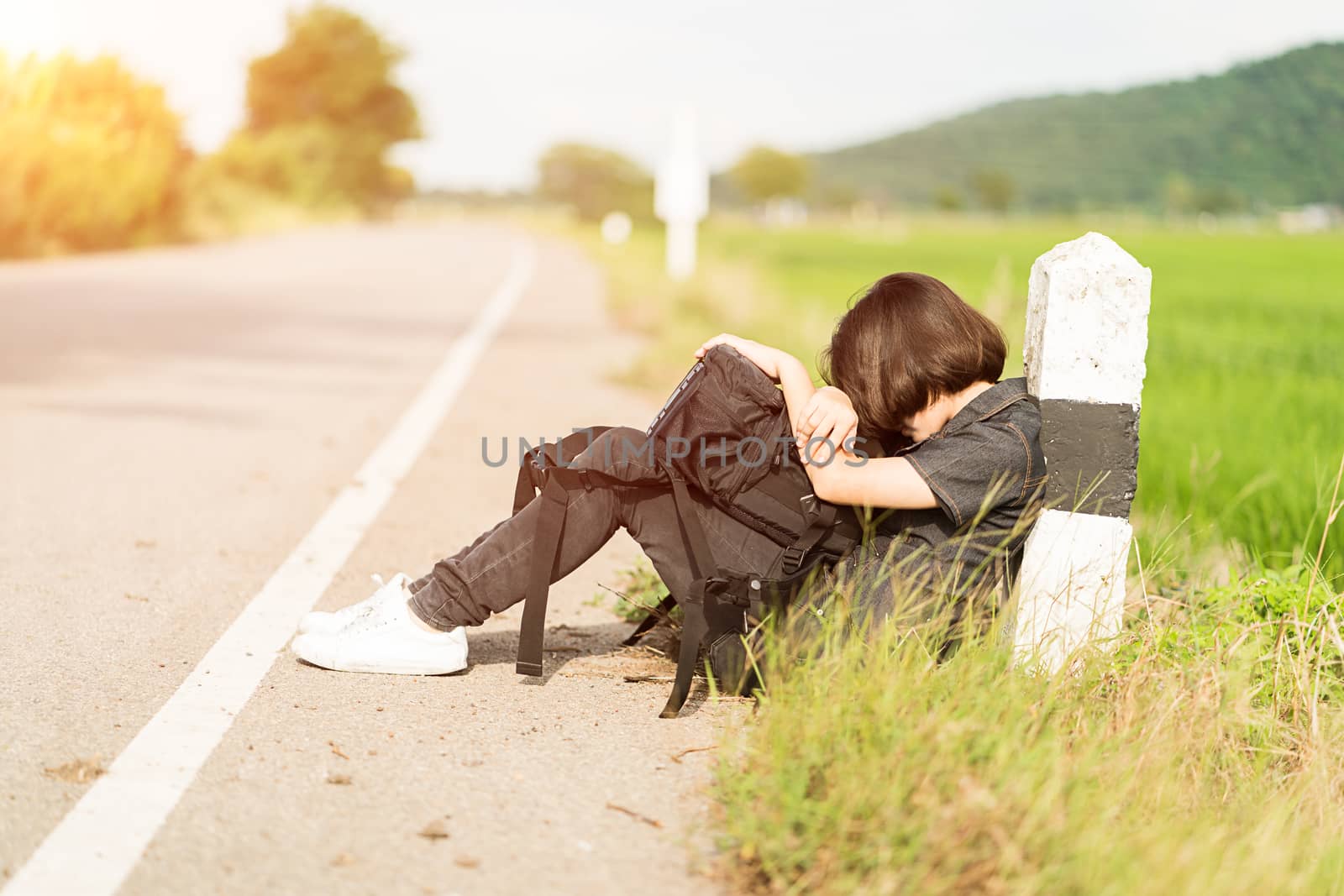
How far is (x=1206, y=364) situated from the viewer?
12.5 m

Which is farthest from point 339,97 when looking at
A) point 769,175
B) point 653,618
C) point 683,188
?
point 769,175

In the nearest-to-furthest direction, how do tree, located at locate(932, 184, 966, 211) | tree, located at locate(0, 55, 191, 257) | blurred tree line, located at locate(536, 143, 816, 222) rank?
tree, located at locate(0, 55, 191, 257)
blurred tree line, located at locate(536, 143, 816, 222)
tree, located at locate(932, 184, 966, 211)

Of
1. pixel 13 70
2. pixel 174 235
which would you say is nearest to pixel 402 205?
pixel 174 235

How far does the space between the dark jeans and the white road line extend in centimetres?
59

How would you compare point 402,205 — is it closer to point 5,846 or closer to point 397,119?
point 397,119

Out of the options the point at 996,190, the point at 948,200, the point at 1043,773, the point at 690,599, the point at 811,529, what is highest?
the point at 996,190

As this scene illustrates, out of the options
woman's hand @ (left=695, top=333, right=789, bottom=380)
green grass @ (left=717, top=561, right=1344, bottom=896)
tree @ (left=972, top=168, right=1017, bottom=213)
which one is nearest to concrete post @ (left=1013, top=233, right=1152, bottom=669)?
green grass @ (left=717, top=561, right=1344, bottom=896)

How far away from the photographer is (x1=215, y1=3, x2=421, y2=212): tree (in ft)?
245

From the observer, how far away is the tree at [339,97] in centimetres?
7462

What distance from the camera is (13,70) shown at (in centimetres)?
2200

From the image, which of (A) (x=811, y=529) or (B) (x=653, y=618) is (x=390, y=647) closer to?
(B) (x=653, y=618)

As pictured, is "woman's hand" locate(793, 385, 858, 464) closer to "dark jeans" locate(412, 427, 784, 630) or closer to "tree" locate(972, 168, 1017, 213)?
"dark jeans" locate(412, 427, 784, 630)

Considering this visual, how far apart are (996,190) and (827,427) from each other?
17219 cm

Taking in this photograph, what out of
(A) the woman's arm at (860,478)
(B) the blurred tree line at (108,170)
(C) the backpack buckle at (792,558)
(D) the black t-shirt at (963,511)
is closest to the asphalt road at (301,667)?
(C) the backpack buckle at (792,558)
